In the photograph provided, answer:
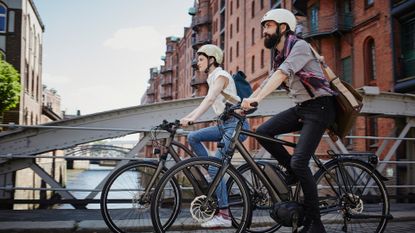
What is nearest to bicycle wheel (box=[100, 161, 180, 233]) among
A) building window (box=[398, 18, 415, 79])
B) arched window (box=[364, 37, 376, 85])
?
building window (box=[398, 18, 415, 79])

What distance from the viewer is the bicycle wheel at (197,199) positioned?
342 centimetres

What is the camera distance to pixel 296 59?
3646 mm

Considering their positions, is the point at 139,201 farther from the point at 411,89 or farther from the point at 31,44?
the point at 31,44

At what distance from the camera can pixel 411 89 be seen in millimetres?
17047

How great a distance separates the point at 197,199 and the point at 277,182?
712 mm

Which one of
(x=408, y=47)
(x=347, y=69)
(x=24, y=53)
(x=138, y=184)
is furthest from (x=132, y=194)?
(x=24, y=53)

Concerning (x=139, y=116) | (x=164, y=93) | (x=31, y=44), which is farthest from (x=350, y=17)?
(x=164, y=93)

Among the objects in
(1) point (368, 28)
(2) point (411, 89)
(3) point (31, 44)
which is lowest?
(2) point (411, 89)

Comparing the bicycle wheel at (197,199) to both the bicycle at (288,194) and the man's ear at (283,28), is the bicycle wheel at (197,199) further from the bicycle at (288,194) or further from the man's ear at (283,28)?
the man's ear at (283,28)

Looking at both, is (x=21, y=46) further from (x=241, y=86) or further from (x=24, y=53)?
(x=241, y=86)

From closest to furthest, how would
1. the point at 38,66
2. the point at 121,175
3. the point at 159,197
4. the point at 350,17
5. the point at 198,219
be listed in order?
the point at 159,197 → the point at 198,219 → the point at 121,175 → the point at 350,17 → the point at 38,66

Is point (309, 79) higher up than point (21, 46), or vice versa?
point (21, 46)

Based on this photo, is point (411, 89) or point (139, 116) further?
point (411, 89)

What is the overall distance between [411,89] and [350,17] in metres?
6.65
